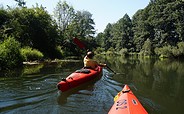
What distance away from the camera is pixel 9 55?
1573 cm

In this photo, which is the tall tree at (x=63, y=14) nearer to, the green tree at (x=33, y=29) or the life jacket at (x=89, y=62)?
the green tree at (x=33, y=29)

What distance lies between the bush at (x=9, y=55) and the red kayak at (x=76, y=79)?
6.06 m

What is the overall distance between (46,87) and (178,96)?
5.69 metres

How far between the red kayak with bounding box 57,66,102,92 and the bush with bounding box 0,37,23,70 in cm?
606

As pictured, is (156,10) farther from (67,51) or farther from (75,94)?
(75,94)

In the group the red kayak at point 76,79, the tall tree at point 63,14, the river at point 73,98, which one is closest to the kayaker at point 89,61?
the red kayak at point 76,79

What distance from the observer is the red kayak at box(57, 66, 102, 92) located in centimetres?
912

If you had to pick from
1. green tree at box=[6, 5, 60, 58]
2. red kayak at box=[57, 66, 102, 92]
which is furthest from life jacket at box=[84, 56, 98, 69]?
green tree at box=[6, 5, 60, 58]

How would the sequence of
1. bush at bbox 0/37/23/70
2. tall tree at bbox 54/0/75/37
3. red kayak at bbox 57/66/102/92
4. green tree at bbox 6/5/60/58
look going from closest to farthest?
red kayak at bbox 57/66/102/92 → bush at bbox 0/37/23/70 → green tree at bbox 6/5/60/58 → tall tree at bbox 54/0/75/37

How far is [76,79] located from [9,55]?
7528mm

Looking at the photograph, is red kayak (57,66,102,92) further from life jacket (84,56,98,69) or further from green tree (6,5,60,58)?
green tree (6,5,60,58)

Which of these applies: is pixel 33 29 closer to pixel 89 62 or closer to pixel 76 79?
Answer: pixel 89 62

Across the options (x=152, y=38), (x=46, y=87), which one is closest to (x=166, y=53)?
(x=152, y=38)

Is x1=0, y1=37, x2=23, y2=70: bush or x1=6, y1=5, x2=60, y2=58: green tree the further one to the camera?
x1=6, y1=5, x2=60, y2=58: green tree
